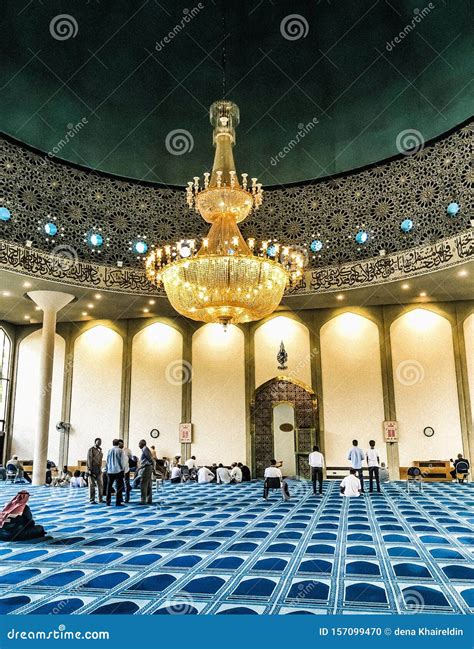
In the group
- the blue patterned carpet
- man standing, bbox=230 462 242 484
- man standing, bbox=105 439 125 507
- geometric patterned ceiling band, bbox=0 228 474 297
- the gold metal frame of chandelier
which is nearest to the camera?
the blue patterned carpet

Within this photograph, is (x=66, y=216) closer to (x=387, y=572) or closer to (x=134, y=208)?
(x=134, y=208)

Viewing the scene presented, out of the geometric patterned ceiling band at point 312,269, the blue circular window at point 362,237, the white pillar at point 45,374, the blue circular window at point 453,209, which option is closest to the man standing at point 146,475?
the white pillar at point 45,374

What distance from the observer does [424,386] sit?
12133mm

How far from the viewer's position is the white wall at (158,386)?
44.1ft

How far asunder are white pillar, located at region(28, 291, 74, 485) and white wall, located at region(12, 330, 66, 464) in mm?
2438

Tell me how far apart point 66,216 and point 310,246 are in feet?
18.9

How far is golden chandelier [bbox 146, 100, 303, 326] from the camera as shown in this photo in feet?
23.0

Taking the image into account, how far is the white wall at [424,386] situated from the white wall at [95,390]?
7381 mm

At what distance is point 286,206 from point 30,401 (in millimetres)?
8886

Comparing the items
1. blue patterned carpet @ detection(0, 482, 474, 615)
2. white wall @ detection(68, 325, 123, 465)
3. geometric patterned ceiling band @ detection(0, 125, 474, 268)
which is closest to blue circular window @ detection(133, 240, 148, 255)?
geometric patterned ceiling band @ detection(0, 125, 474, 268)

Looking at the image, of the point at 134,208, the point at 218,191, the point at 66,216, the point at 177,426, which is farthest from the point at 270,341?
the point at 218,191

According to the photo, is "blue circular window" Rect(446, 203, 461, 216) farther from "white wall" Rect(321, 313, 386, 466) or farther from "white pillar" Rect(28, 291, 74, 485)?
"white pillar" Rect(28, 291, 74, 485)

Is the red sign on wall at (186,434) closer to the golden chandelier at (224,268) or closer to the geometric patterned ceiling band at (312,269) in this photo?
the geometric patterned ceiling band at (312,269)

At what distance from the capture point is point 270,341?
13.3 metres
